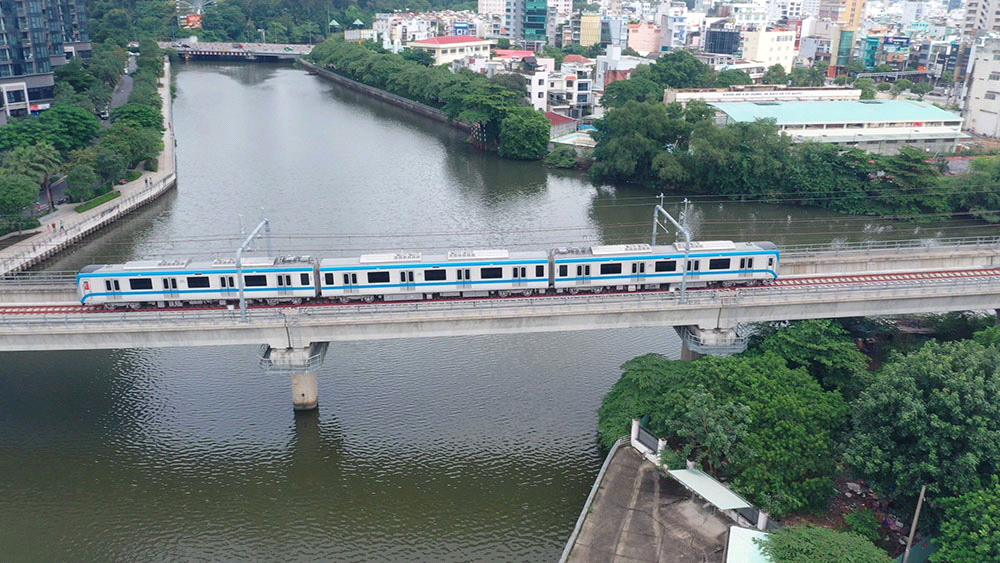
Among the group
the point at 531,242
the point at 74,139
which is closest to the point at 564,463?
the point at 531,242

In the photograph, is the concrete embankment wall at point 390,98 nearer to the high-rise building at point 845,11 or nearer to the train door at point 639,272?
the train door at point 639,272

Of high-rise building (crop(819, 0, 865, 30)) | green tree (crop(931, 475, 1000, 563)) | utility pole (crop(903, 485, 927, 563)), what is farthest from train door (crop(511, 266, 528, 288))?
high-rise building (crop(819, 0, 865, 30))

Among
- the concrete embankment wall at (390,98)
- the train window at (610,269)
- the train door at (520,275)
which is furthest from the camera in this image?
the concrete embankment wall at (390,98)

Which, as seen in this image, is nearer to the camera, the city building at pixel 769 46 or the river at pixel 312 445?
the river at pixel 312 445

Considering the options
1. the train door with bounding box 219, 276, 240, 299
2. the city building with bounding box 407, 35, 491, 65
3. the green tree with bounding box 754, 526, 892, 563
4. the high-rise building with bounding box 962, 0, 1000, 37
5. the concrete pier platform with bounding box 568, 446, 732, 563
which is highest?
the high-rise building with bounding box 962, 0, 1000, 37

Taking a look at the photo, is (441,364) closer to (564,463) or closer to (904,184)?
(564,463)

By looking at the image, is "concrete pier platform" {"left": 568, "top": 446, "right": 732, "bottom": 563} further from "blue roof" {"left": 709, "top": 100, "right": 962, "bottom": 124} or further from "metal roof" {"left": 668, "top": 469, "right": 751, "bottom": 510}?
Result: "blue roof" {"left": 709, "top": 100, "right": 962, "bottom": 124}

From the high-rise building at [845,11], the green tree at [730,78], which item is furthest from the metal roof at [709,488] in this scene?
the high-rise building at [845,11]
